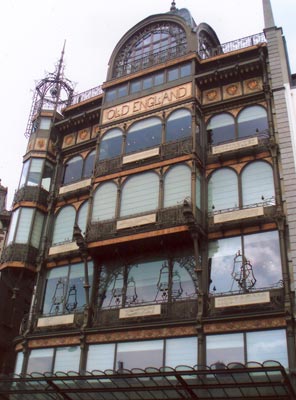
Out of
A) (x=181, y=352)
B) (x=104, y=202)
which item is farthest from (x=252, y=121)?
(x=181, y=352)

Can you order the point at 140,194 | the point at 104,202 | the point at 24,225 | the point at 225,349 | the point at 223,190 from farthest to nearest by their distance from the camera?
1. the point at 24,225
2. the point at 104,202
3. the point at 140,194
4. the point at 223,190
5. the point at 225,349

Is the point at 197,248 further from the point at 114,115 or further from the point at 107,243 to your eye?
the point at 114,115

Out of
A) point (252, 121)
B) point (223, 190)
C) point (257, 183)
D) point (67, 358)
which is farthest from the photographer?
point (252, 121)

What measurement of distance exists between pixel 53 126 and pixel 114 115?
5.61m

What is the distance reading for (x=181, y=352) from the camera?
22.7 meters

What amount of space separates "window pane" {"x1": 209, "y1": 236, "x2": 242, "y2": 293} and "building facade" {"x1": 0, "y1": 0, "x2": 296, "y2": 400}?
67mm

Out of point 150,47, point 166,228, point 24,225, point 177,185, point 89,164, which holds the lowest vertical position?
point 166,228

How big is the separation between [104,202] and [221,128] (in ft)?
25.1

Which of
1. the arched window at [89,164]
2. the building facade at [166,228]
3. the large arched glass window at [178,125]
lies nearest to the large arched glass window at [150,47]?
the building facade at [166,228]

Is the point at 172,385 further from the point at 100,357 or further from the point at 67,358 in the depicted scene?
the point at 67,358

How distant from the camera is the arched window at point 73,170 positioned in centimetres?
3259

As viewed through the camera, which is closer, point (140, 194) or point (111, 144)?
point (140, 194)

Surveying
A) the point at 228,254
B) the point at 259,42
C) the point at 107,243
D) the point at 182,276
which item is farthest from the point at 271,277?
the point at 259,42

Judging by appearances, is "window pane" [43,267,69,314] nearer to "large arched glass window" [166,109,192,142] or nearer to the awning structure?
the awning structure
